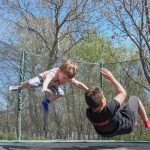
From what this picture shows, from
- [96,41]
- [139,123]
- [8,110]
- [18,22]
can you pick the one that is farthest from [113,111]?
[96,41]

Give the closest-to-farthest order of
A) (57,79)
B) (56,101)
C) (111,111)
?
(111,111)
(57,79)
(56,101)

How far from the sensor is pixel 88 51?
1755 centimetres

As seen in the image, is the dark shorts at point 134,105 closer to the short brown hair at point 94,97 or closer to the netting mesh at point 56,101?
the short brown hair at point 94,97

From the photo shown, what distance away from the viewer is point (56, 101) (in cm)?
777

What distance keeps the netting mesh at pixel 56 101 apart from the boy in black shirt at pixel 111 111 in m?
3.60

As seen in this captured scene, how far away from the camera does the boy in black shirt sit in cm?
334

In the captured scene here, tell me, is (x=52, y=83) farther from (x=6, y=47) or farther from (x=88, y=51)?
(x=88, y=51)

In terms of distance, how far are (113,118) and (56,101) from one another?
437 centimetres

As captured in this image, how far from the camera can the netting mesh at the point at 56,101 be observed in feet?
22.9

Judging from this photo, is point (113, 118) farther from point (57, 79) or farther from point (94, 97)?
point (57, 79)

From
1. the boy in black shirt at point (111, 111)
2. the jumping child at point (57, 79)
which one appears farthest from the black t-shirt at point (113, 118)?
the jumping child at point (57, 79)

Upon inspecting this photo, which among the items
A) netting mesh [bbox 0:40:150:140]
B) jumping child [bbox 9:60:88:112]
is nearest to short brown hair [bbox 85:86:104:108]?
jumping child [bbox 9:60:88:112]

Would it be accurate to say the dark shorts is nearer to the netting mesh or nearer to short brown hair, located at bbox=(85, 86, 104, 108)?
short brown hair, located at bbox=(85, 86, 104, 108)

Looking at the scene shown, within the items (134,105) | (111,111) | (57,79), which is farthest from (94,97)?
(57,79)
